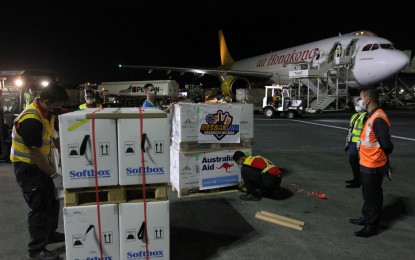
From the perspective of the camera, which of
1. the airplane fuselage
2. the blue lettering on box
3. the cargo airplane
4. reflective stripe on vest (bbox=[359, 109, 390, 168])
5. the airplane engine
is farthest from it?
the airplane engine

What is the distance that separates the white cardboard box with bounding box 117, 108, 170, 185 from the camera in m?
3.31

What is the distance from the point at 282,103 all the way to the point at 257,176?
1795 cm

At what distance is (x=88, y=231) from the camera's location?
10.9 feet

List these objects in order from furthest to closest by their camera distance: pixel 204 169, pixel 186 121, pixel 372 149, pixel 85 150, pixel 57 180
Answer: pixel 204 169
pixel 186 121
pixel 372 149
pixel 57 180
pixel 85 150

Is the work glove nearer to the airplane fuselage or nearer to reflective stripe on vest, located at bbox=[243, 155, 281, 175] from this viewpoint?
reflective stripe on vest, located at bbox=[243, 155, 281, 175]

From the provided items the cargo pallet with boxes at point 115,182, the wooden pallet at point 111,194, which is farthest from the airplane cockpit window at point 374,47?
the wooden pallet at point 111,194

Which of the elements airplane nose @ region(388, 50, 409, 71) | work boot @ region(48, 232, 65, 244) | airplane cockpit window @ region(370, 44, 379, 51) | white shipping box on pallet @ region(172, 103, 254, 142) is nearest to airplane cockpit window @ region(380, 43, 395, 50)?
airplane cockpit window @ region(370, 44, 379, 51)

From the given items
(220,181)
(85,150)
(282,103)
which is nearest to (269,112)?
(282,103)

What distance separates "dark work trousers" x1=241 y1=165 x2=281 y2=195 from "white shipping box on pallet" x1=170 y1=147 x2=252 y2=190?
0.52m

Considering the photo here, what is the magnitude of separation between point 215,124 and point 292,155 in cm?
479

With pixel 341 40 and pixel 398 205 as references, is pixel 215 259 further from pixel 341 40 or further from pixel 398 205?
pixel 341 40

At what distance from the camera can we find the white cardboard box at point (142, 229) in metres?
3.37

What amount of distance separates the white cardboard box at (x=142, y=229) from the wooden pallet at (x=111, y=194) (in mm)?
86

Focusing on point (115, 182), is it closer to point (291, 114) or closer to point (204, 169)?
point (204, 169)
